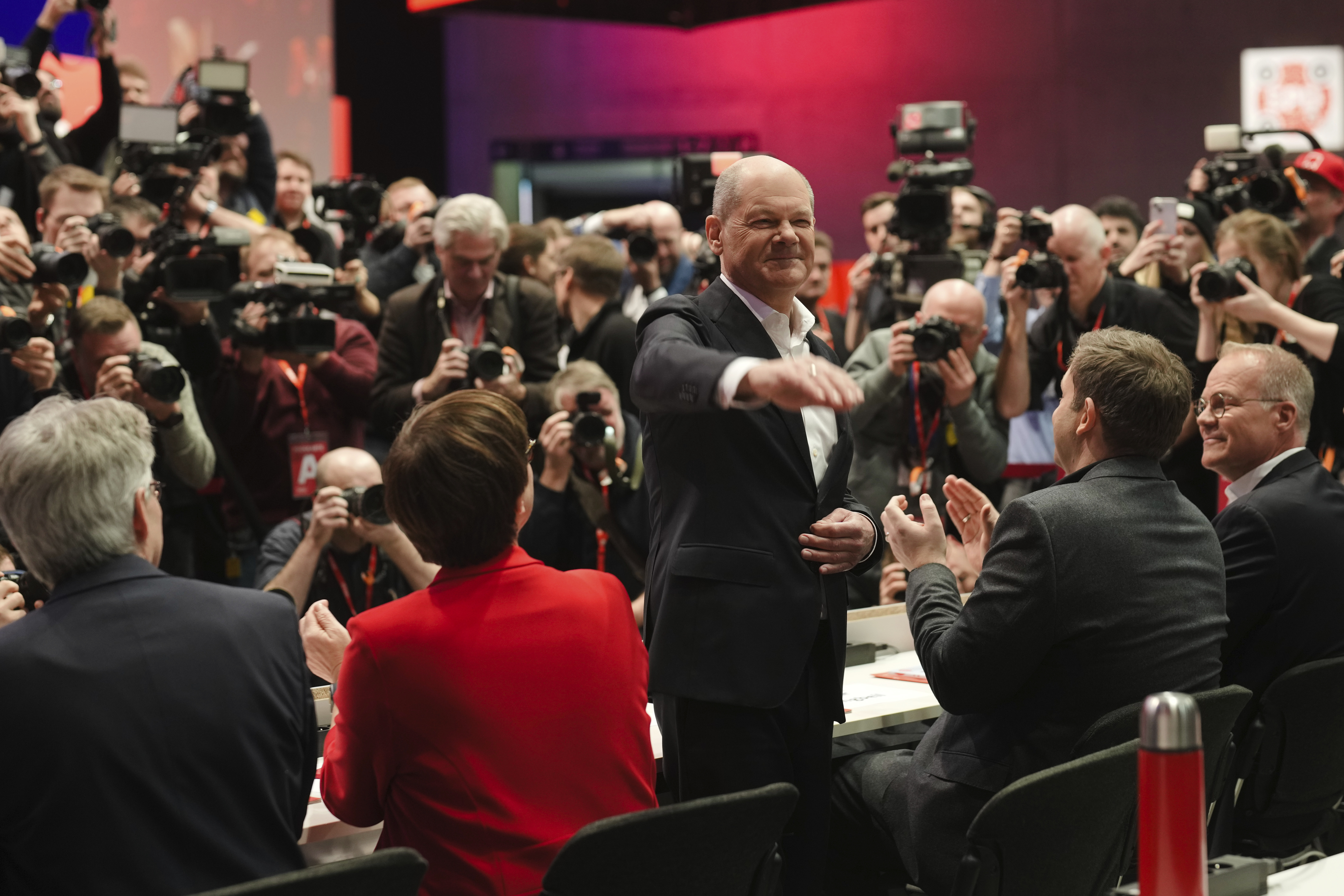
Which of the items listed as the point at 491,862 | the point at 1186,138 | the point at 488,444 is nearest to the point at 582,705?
the point at 491,862

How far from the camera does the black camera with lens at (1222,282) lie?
4012mm

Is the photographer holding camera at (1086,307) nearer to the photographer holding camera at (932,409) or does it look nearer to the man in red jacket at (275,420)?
the photographer holding camera at (932,409)

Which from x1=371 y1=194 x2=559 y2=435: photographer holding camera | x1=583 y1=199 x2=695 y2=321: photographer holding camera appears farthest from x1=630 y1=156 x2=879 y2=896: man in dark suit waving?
x1=583 y1=199 x2=695 y2=321: photographer holding camera

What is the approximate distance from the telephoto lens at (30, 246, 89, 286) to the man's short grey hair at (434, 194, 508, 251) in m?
1.01

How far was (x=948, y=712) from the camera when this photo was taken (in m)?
2.30

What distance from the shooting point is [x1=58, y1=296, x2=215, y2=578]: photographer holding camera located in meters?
3.77

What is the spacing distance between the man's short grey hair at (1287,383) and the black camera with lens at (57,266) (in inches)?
117

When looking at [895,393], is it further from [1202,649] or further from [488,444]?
[488,444]

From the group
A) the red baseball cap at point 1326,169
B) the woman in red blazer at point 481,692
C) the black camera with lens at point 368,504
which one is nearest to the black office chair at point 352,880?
the woman in red blazer at point 481,692

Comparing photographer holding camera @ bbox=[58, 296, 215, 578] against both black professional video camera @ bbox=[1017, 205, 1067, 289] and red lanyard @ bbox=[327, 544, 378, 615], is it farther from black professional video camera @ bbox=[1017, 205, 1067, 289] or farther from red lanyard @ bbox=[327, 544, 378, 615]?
black professional video camera @ bbox=[1017, 205, 1067, 289]

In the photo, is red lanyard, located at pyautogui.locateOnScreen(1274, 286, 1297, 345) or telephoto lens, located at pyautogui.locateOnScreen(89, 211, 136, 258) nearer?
telephoto lens, located at pyautogui.locateOnScreen(89, 211, 136, 258)

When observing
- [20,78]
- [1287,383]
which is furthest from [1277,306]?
[20,78]

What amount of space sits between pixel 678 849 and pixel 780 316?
0.90 metres

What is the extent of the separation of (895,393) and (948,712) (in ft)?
6.45
